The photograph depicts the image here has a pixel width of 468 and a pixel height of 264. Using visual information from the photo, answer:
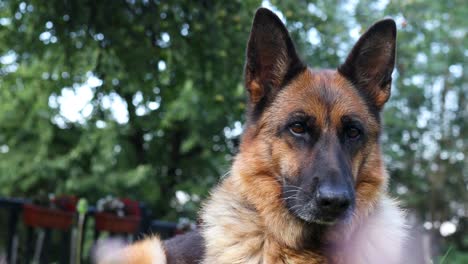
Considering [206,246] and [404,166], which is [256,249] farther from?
[404,166]

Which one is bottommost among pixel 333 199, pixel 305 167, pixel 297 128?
pixel 333 199

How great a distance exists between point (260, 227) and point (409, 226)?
46.5 inches

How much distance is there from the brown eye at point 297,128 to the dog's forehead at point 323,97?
0.32ft

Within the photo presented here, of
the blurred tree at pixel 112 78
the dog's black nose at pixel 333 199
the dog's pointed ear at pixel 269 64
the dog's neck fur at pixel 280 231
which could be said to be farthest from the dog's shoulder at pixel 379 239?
the blurred tree at pixel 112 78

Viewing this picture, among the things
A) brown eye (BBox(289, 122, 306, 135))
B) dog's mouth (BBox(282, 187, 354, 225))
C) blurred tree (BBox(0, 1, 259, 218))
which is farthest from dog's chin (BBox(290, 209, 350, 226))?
blurred tree (BBox(0, 1, 259, 218))

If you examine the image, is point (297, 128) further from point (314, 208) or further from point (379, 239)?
point (379, 239)

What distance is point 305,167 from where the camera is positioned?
329cm

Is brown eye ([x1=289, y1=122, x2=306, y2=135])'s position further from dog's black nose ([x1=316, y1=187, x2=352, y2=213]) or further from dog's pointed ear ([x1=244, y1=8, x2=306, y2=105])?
dog's black nose ([x1=316, y1=187, x2=352, y2=213])

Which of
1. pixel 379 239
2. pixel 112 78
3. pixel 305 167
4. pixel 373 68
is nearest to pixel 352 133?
pixel 305 167

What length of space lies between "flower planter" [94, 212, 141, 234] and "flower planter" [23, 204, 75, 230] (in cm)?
46

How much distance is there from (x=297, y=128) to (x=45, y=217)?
3657mm

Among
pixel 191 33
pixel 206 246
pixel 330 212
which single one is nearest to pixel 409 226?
pixel 330 212

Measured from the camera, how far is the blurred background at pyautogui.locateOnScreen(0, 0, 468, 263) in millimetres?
5629

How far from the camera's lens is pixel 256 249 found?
3.45m
